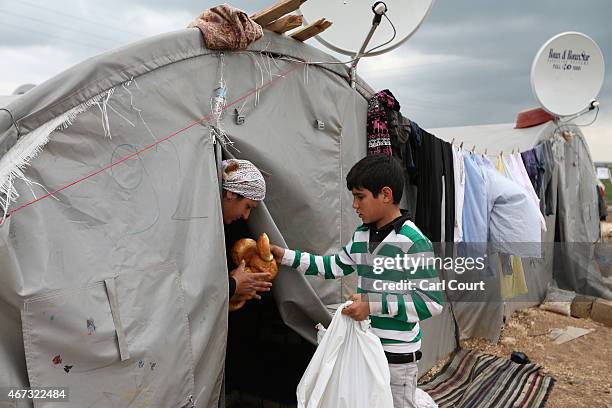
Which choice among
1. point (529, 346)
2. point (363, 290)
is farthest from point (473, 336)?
point (363, 290)

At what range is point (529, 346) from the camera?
204 inches

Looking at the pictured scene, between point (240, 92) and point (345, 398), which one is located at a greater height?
point (240, 92)

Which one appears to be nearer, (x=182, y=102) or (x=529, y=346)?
(x=182, y=102)

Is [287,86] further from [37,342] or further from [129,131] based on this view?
[37,342]

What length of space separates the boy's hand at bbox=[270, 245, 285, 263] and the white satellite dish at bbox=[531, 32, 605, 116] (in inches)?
205

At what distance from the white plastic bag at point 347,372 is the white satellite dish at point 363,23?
1.88 metres

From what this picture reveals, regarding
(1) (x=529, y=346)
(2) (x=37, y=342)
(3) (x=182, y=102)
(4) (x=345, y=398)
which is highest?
(3) (x=182, y=102)

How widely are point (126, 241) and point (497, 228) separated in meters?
3.90

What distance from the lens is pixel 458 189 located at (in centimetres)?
446

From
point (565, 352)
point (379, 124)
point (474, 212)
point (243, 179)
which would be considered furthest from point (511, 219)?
point (243, 179)

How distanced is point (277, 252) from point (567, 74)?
19.6ft

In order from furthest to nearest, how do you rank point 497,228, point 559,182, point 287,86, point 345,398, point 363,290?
1. point 559,182
2. point 497,228
3. point 287,86
4. point 363,290
5. point 345,398

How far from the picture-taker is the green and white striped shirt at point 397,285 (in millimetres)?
1962

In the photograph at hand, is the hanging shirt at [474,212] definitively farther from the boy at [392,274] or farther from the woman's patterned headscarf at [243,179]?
the woman's patterned headscarf at [243,179]
